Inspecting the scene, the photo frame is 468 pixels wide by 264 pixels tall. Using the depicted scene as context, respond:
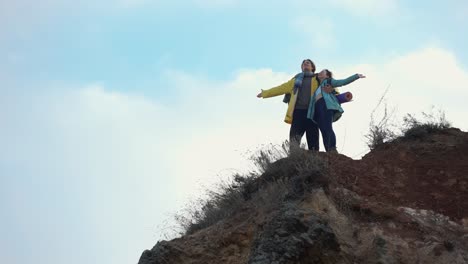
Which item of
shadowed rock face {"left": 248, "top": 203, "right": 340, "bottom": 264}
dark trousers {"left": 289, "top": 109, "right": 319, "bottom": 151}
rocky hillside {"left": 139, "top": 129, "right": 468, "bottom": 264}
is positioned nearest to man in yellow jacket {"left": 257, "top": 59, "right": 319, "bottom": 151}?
dark trousers {"left": 289, "top": 109, "right": 319, "bottom": 151}

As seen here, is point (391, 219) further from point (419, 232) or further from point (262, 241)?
point (262, 241)

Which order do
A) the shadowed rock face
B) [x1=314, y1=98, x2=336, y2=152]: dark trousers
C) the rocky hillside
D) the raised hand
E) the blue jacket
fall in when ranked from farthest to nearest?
the raised hand < the blue jacket < [x1=314, y1=98, x2=336, y2=152]: dark trousers < the rocky hillside < the shadowed rock face

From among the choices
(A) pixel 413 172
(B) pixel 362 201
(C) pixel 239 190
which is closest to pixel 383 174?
(A) pixel 413 172

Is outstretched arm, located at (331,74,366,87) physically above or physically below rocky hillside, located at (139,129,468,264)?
above

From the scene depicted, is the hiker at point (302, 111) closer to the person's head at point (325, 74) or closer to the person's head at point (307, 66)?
the person's head at point (325, 74)

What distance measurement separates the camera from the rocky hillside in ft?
19.3

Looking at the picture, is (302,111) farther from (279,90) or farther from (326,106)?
(279,90)

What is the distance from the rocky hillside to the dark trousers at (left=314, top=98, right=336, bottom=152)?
95cm

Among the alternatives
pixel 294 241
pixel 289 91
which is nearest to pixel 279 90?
→ pixel 289 91

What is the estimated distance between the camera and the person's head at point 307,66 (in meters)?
10.1

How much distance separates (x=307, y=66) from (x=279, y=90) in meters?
0.56

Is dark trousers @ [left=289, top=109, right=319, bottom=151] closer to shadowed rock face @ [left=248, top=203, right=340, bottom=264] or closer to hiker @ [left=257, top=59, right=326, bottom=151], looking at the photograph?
hiker @ [left=257, top=59, right=326, bottom=151]

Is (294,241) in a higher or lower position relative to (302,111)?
lower

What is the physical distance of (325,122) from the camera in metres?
9.48
